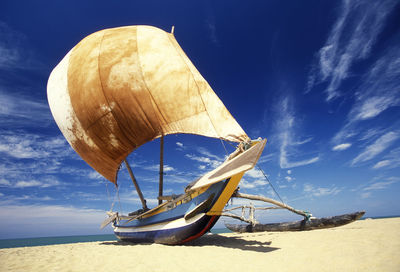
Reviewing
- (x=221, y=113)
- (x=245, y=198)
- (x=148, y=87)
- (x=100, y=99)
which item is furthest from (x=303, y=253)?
(x=100, y=99)

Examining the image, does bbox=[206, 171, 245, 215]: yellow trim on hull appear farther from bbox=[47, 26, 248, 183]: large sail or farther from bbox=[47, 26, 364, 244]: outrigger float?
bbox=[47, 26, 248, 183]: large sail

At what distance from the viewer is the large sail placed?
7.96 metres

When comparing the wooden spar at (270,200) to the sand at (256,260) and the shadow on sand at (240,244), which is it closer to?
the shadow on sand at (240,244)

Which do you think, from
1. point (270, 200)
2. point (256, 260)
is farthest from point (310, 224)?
point (256, 260)

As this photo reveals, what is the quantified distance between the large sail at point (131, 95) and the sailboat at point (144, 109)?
42 mm

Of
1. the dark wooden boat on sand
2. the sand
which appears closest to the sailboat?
the sand

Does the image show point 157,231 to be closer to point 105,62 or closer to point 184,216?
point 184,216

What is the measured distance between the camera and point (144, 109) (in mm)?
8727

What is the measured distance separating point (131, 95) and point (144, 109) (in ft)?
2.88

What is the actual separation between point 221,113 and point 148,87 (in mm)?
3457

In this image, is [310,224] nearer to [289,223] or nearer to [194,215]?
[289,223]

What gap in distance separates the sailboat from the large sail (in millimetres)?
42

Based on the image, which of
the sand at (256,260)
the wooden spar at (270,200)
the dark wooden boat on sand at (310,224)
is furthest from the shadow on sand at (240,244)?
the dark wooden boat on sand at (310,224)

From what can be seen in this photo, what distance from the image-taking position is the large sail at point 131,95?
26.1 feet
